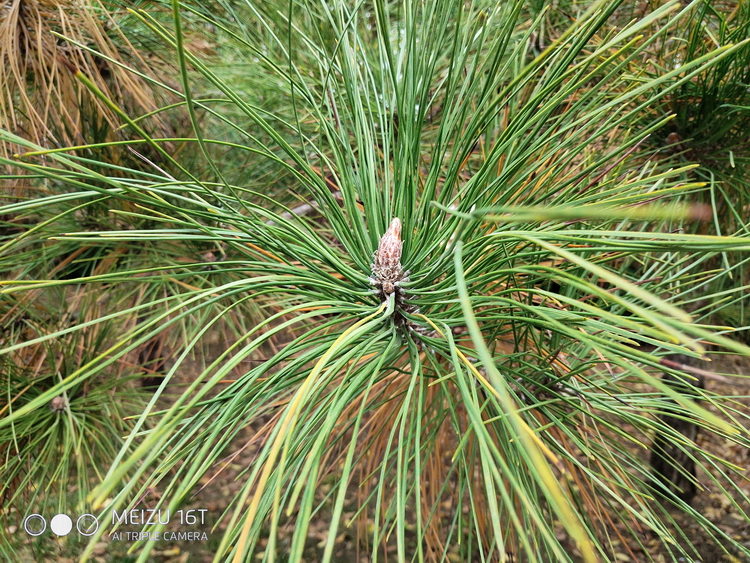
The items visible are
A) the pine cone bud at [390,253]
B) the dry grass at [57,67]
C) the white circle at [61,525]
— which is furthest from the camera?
the white circle at [61,525]

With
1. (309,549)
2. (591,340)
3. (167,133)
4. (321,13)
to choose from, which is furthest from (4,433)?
(309,549)

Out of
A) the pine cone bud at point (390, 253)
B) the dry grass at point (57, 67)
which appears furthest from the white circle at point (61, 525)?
the pine cone bud at point (390, 253)

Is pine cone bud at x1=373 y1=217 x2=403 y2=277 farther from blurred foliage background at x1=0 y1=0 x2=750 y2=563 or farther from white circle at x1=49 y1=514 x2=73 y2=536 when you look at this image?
white circle at x1=49 y1=514 x2=73 y2=536

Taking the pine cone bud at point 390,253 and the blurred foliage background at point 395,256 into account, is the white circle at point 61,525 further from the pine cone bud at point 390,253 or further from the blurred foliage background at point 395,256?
the pine cone bud at point 390,253

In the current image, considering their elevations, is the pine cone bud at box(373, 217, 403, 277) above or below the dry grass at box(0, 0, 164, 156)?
below

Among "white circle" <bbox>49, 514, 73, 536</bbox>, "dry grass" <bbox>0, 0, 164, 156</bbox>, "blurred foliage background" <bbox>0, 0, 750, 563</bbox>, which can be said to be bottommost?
"white circle" <bbox>49, 514, 73, 536</bbox>

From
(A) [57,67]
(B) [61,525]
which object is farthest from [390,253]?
(B) [61,525]

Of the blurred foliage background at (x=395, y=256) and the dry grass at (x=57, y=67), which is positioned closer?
the blurred foliage background at (x=395, y=256)

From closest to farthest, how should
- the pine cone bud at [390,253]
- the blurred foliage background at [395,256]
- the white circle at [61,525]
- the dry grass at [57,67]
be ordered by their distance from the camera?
the blurred foliage background at [395,256] → the pine cone bud at [390,253] → the dry grass at [57,67] → the white circle at [61,525]

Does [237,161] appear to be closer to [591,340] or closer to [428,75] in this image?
[428,75]

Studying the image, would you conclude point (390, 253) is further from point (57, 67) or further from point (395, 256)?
point (57, 67)

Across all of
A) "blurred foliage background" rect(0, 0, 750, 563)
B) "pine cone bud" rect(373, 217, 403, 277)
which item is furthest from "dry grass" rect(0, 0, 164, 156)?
"pine cone bud" rect(373, 217, 403, 277)
